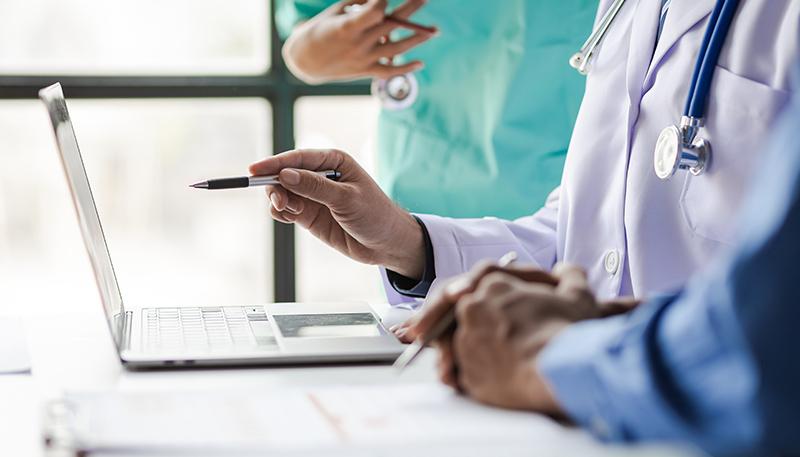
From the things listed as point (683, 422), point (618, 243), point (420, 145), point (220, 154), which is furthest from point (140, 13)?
point (683, 422)

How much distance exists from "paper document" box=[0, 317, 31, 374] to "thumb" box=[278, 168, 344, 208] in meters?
0.32

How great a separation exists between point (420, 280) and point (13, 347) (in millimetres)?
487

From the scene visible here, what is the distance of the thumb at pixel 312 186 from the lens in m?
1.15

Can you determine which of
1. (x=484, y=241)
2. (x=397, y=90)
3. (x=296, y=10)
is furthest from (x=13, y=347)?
(x=296, y=10)

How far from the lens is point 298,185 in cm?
116

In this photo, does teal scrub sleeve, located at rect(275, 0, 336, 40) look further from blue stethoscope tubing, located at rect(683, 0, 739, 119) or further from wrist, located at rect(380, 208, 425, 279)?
blue stethoscope tubing, located at rect(683, 0, 739, 119)

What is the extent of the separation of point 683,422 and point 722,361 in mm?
39

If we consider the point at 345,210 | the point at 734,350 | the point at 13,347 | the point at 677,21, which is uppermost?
the point at 677,21

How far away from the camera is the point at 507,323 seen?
0.69 metres

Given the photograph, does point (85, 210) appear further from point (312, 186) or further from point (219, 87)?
point (219, 87)

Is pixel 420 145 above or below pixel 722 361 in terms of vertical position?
below

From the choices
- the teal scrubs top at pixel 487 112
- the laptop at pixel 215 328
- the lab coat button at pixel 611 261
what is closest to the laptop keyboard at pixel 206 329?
the laptop at pixel 215 328

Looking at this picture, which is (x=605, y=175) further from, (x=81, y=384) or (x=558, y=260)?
(x=81, y=384)

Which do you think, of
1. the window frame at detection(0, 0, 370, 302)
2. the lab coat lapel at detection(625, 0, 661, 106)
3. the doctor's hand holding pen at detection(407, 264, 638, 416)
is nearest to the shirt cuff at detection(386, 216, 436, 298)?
the lab coat lapel at detection(625, 0, 661, 106)
